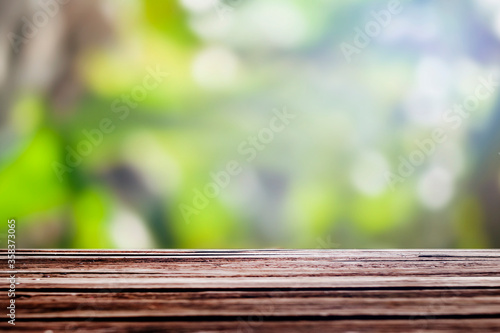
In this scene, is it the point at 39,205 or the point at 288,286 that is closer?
the point at 288,286

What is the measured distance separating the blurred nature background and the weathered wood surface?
36cm

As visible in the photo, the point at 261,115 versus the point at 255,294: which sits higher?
the point at 261,115

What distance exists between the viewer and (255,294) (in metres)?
0.92

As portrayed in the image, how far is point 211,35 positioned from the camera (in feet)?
5.86

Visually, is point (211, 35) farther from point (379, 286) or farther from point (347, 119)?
point (379, 286)

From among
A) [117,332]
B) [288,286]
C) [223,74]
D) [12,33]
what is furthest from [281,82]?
[117,332]

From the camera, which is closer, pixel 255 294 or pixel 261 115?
pixel 255 294

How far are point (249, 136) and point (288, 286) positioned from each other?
0.88m

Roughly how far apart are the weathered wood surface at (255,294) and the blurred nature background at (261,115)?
0.36 m

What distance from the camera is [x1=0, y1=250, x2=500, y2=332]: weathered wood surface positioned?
0.76 m

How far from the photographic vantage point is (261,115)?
5.82 ft

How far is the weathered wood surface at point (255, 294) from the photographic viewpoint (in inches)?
29.8

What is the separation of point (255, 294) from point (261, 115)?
0.98 meters

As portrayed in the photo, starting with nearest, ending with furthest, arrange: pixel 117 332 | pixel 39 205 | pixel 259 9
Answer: pixel 117 332 → pixel 39 205 → pixel 259 9
